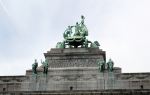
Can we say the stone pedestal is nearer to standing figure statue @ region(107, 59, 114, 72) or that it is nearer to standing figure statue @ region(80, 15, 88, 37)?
standing figure statue @ region(107, 59, 114, 72)

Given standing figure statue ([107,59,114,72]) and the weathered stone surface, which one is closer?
the weathered stone surface

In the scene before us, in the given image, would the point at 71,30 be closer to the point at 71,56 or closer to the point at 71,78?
the point at 71,56

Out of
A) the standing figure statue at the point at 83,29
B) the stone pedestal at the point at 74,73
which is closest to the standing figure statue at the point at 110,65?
the stone pedestal at the point at 74,73

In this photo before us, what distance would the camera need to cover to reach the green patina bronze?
43.7 meters

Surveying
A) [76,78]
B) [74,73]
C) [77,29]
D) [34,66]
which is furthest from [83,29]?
[34,66]

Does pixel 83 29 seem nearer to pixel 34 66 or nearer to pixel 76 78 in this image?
pixel 76 78

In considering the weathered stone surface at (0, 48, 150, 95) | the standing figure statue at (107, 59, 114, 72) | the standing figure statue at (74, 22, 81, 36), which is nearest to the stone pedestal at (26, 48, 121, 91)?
the weathered stone surface at (0, 48, 150, 95)

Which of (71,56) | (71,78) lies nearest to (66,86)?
(71,78)

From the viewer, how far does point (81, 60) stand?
1650 inches

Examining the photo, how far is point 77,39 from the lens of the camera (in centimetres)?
4375

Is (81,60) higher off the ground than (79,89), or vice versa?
(81,60)

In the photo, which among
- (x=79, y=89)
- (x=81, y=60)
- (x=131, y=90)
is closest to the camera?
(x=131, y=90)

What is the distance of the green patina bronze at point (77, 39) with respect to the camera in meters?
43.7

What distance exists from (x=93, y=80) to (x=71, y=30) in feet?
22.9
